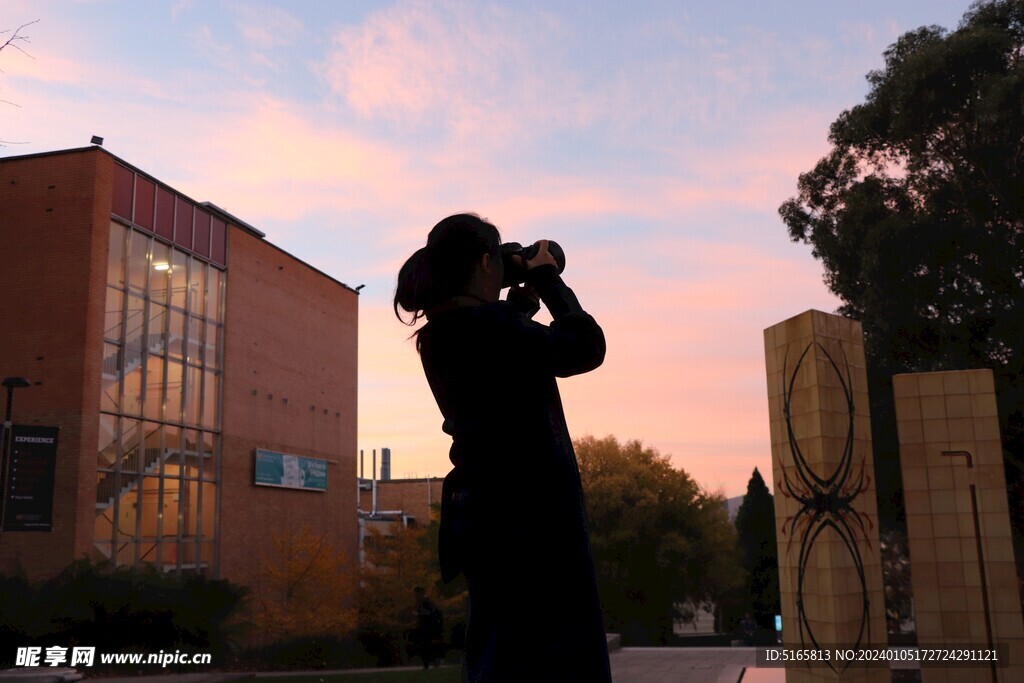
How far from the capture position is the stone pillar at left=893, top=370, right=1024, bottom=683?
12531 millimetres

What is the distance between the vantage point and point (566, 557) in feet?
6.45

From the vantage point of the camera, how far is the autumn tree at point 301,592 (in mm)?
30156

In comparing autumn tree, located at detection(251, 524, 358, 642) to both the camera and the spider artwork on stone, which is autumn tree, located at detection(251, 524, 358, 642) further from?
the camera

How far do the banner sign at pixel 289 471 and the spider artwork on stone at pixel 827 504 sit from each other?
26.9 m

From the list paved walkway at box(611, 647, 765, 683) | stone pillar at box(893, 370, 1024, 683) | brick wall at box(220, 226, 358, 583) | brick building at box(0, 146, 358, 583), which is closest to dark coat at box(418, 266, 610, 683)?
stone pillar at box(893, 370, 1024, 683)

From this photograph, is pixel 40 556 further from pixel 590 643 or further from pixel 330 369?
pixel 590 643

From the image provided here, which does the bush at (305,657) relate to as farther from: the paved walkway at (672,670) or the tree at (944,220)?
the tree at (944,220)

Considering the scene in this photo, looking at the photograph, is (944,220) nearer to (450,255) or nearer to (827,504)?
(827,504)

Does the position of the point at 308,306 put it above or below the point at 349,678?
above

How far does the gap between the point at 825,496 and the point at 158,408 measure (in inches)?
944

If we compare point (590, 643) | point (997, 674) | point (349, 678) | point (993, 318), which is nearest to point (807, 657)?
point (997, 674)

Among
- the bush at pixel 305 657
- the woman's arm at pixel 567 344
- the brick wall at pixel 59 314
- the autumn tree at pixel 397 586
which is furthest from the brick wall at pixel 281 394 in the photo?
the woman's arm at pixel 567 344

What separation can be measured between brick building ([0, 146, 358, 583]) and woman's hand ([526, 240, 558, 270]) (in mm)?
22756

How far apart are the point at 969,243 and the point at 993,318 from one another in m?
2.15
